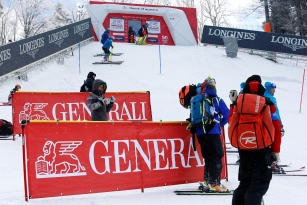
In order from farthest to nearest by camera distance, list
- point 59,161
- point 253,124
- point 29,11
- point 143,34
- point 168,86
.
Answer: point 29,11, point 143,34, point 168,86, point 59,161, point 253,124

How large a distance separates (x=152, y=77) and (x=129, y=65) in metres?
2.61

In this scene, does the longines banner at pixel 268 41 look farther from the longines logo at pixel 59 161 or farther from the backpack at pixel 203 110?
the longines logo at pixel 59 161

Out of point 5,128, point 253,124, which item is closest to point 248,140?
→ point 253,124

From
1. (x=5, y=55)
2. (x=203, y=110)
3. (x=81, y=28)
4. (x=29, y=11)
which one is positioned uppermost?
(x=29, y=11)

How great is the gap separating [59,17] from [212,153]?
68645mm

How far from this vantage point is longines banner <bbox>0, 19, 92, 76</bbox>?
64.0 ft

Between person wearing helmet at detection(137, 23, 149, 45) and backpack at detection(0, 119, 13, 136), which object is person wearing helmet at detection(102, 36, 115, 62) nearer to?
person wearing helmet at detection(137, 23, 149, 45)

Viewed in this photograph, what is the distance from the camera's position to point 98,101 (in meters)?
8.64

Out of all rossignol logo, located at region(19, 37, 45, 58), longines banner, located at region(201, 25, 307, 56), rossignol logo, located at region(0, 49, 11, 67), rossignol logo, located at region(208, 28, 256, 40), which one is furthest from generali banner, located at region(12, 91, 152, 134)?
rossignol logo, located at region(208, 28, 256, 40)

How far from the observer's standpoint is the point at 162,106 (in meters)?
16.9

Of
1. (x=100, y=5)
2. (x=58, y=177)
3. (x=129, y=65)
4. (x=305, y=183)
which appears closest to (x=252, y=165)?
(x=58, y=177)

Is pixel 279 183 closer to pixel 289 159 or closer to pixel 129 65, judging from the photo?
pixel 289 159

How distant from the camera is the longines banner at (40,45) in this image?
19.5 m

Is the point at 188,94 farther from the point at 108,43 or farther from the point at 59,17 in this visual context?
the point at 59,17
